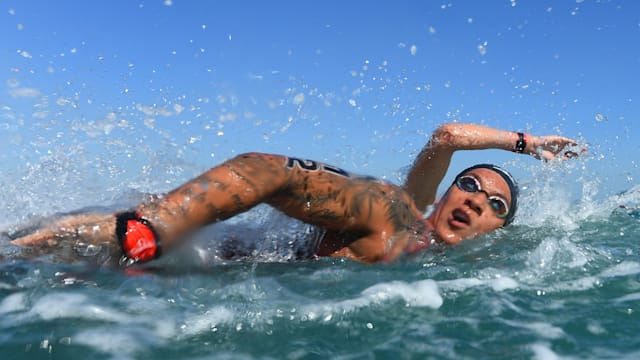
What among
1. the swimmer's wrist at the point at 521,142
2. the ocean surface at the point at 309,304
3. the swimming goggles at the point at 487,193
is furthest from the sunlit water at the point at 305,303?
the swimmer's wrist at the point at 521,142

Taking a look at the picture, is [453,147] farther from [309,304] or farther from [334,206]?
[309,304]

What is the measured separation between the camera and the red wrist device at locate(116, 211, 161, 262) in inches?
133

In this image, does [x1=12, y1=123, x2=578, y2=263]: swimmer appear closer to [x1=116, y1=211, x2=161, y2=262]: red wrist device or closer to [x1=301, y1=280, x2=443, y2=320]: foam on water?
[x1=116, y1=211, x2=161, y2=262]: red wrist device

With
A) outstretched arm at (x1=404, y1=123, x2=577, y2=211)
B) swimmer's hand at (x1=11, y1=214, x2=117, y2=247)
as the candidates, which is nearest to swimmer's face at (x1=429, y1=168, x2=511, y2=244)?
outstretched arm at (x1=404, y1=123, x2=577, y2=211)

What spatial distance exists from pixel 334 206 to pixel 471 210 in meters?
1.91

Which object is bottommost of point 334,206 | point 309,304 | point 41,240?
point 309,304

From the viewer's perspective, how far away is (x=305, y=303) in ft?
11.0

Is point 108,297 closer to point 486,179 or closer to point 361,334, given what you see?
point 361,334

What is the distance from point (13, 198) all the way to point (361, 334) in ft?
14.5

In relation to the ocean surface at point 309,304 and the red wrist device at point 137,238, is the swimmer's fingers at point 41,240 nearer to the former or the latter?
the ocean surface at point 309,304

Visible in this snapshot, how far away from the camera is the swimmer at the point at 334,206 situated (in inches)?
138

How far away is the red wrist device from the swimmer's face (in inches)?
112

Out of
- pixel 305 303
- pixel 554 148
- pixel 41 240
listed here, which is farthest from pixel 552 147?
pixel 41 240

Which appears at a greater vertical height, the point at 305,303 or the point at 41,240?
the point at 41,240
